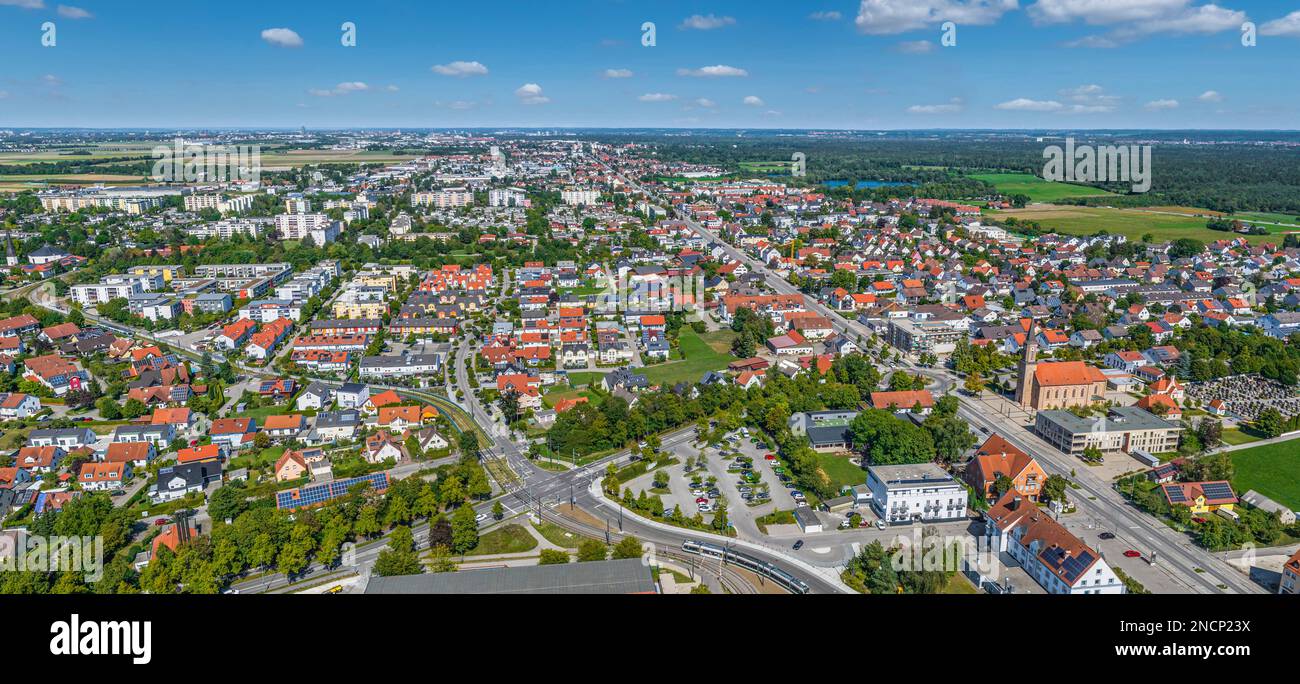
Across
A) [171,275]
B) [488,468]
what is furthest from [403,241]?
[488,468]

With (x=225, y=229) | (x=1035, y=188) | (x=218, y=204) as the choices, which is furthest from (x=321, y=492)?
(x=1035, y=188)

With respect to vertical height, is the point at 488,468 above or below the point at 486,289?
below

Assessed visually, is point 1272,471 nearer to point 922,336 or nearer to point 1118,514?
point 1118,514

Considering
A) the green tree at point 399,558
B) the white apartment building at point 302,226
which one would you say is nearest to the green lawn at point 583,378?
the green tree at point 399,558
